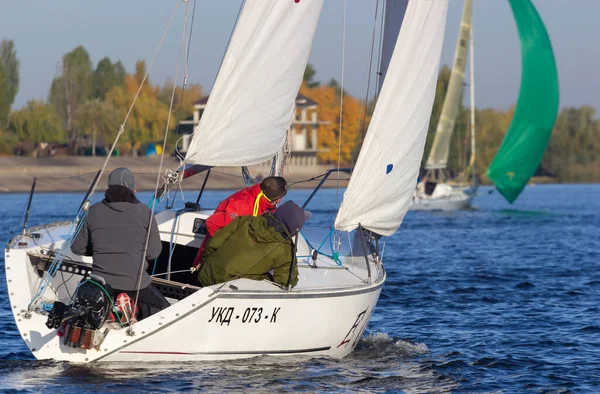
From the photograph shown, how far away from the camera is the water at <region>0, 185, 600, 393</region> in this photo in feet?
31.4

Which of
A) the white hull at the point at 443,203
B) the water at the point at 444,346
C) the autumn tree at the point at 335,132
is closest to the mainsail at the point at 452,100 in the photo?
the white hull at the point at 443,203

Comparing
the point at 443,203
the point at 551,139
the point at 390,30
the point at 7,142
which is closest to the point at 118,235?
the point at 390,30

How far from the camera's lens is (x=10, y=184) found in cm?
7369

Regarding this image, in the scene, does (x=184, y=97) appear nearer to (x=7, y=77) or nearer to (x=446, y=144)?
(x=7, y=77)

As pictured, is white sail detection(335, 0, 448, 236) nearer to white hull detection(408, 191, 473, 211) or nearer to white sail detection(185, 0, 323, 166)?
white sail detection(185, 0, 323, 166)

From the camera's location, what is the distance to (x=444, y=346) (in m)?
13.0

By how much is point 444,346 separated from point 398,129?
2934mm

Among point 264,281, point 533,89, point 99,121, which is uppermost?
point 533,89

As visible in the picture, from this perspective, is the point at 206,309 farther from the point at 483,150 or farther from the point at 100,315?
the point at 483,150

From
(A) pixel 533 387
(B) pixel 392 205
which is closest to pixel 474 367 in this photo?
(A) pixel 533 387

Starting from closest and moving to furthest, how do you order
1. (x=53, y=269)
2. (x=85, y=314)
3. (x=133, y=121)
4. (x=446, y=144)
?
1. (x=85, y=314)
2. (x=53, y=269)
3. (x=446, y=144)
4. (x=133, y=121)

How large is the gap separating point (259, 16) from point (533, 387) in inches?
194

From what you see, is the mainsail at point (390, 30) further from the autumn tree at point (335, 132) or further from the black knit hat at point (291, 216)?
the autumn tree at point (335, 132)

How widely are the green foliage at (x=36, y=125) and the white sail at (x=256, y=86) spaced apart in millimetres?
81614
